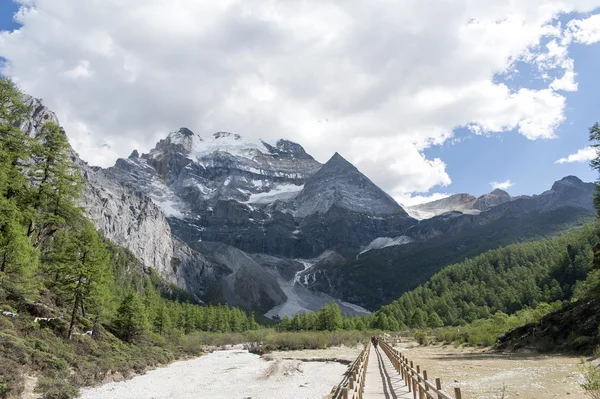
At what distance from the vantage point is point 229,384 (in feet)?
119

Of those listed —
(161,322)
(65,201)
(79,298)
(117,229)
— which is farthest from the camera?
(117,229)

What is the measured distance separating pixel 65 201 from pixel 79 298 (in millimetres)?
8897

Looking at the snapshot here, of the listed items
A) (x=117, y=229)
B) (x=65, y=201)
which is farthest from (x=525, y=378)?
(x=117, y=229)

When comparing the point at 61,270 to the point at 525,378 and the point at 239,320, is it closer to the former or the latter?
the point at 525,378

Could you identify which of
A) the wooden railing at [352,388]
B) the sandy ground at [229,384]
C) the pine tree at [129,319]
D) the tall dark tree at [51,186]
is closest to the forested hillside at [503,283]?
the sandy ground at [229,384]

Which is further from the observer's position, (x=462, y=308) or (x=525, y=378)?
(x=462, y=308)

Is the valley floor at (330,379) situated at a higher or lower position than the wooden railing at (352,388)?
lower

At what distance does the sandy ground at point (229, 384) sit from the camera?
1140 inches

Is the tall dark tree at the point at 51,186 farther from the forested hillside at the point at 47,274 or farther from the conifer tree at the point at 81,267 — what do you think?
the conifer tree at the point at 81,267

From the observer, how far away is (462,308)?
117 metres

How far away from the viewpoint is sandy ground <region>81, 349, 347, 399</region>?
28950mm

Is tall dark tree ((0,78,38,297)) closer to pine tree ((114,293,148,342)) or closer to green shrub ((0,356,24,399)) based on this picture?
green shrub ((0,356,24,399))

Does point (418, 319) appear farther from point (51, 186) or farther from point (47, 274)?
point (51, 186)

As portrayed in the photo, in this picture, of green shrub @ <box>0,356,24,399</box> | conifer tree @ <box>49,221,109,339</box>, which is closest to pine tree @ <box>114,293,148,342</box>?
conifer tree @ <box>49,221,109,339</box>
